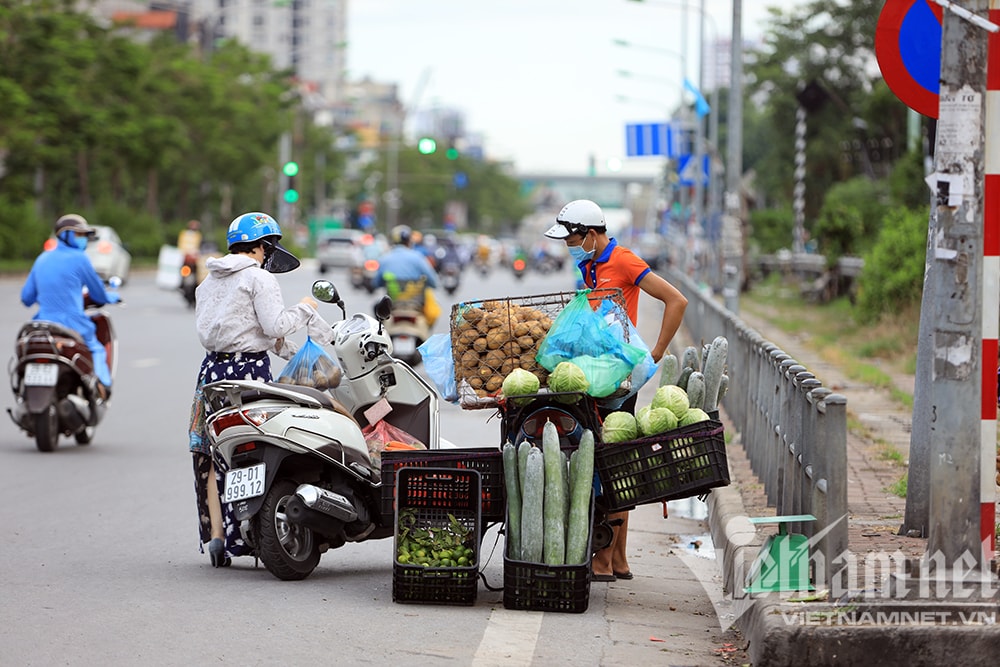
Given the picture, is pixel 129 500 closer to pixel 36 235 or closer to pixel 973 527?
pixel 973 527

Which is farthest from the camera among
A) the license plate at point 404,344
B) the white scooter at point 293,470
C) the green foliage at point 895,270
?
the green foliage at point 895,270

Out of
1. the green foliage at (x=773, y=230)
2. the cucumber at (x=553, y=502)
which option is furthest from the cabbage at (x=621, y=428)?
the green foliage at (x=773, y=230)

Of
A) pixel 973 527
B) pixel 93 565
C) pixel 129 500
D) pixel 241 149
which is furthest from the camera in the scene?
pixel 241 149

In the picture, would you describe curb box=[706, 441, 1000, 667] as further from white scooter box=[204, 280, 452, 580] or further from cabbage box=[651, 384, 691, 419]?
white scooter box=[204, 280, 452, 580]

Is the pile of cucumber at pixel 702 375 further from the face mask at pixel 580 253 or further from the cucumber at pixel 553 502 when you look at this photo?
the cucumber at pixel 553 502

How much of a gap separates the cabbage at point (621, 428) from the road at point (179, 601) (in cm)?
76

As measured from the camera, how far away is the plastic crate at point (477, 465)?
23.3 feet

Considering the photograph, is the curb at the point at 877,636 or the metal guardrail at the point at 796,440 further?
the metal guardrail at the point at 796,440

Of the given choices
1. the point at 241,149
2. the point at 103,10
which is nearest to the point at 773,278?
the point at 241,149

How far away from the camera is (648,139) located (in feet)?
175

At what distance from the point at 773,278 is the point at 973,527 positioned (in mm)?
45146

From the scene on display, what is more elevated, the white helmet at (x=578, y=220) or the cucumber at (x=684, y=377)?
the white helmet at (x=578, y=220)

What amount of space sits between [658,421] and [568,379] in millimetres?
432

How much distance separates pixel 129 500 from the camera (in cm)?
1038
